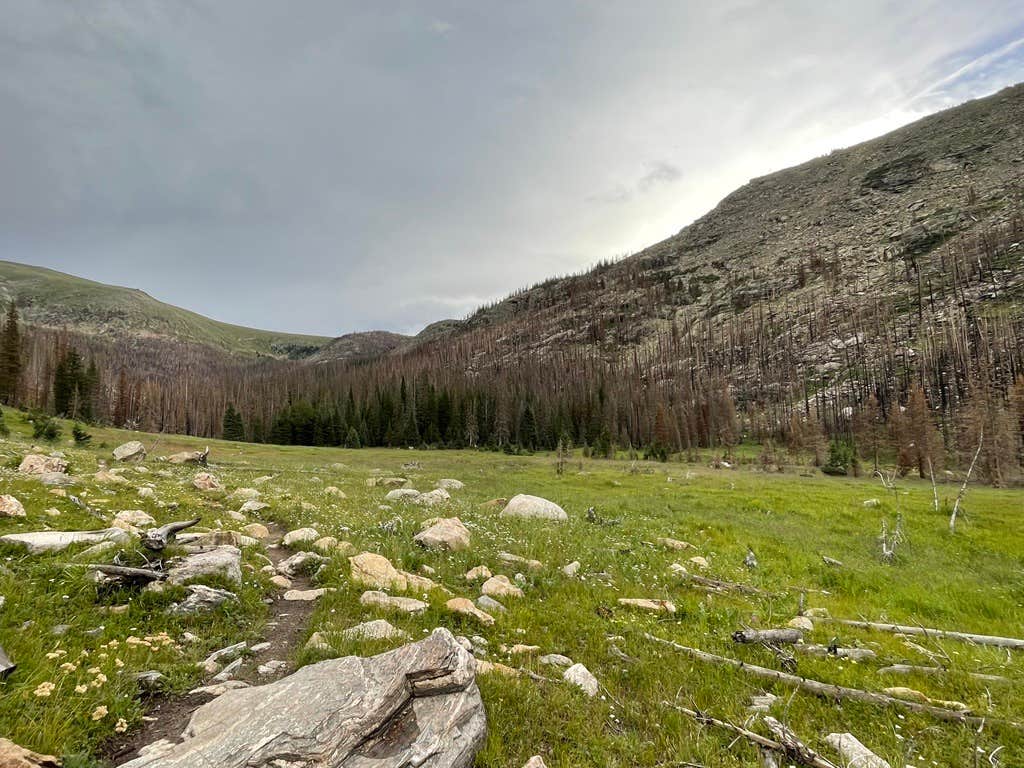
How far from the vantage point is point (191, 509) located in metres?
14.9

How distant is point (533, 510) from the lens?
21875 millimetres

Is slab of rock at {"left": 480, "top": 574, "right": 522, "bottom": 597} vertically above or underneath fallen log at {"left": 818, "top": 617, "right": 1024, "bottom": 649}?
above

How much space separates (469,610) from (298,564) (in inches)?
195

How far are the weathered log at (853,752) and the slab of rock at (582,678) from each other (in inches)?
115

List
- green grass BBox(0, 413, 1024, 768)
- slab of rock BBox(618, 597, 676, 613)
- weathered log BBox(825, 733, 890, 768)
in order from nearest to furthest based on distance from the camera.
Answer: weathered log BBox(825, 733, 890, 768) < green grass BBox(0, 413, 1024, 768) < slab of rock BBox(618, 597, 676, 613)

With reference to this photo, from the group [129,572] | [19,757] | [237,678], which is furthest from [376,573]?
[19,757]

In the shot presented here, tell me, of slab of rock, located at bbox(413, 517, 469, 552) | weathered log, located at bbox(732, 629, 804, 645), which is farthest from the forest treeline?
weathered log, located at bbox(732, 629, 804, 645)

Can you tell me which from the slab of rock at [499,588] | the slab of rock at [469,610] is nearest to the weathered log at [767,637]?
the slab of rock at [499,588]

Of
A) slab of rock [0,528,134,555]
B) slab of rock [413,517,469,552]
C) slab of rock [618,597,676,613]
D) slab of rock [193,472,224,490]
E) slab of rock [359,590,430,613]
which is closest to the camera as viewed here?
slab of rock [0,528,134,555]

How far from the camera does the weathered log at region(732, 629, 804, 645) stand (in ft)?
26.9

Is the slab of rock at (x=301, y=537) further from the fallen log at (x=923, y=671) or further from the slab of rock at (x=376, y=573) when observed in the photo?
the fallen log at (x=923, y=671)

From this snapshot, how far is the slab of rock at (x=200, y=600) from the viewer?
736 cm

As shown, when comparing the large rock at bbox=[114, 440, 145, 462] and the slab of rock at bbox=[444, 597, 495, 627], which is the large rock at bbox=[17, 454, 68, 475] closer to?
the slab of rock at bbox=[444, 597, 495, 627]

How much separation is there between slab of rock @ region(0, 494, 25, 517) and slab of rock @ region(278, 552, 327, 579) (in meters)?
5.65
